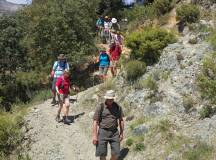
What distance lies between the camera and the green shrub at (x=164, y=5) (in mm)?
25559

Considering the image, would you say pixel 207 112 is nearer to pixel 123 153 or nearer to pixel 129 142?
pixel 129 142

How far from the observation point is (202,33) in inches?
703

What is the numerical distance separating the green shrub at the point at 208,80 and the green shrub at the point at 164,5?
1095 cm

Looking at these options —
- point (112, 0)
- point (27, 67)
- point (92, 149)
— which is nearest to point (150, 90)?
point (92, 149)

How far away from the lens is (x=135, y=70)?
17266 mm

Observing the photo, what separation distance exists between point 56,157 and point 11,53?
57.8 ft

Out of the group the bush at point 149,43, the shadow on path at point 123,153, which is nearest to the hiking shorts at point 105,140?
the shadow on path at point 123,153

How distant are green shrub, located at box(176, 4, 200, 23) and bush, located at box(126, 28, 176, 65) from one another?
10.1ft

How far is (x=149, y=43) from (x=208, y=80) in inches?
189

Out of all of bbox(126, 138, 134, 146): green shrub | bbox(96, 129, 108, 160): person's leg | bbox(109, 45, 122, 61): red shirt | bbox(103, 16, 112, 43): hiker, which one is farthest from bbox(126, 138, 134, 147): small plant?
bbox(103, 16, 112, 43): hiker

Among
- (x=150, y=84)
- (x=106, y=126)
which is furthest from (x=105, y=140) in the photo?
(x=150, y=84)

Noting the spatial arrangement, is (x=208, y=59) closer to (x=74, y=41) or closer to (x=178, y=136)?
(x=178, y=136)

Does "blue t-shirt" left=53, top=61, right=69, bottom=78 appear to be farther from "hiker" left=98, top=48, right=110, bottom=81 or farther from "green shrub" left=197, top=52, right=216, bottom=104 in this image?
"green shrub" left=197, top=52, right=216, bottom=104

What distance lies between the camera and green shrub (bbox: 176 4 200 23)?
21.1 metres
